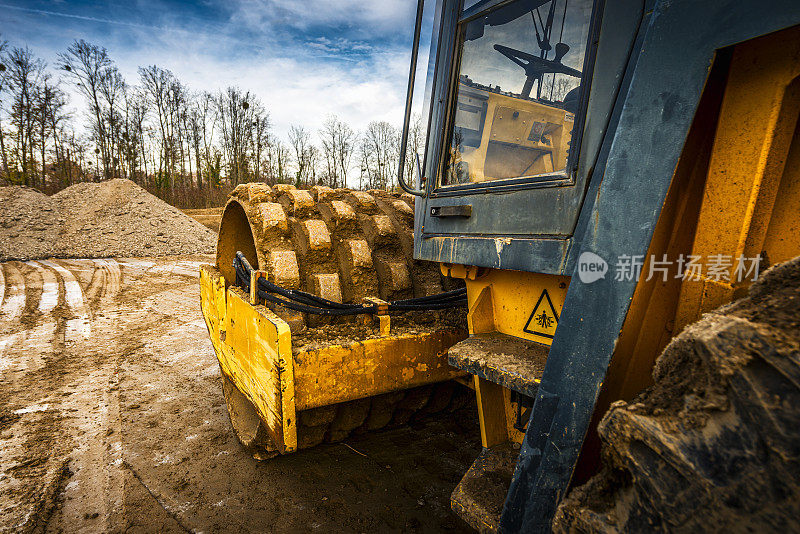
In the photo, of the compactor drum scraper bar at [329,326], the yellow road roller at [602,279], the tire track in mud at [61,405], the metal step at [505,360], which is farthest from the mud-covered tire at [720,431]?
the tire track in mud at [61,405]

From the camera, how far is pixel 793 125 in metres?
0.84

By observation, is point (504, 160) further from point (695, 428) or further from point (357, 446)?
point (357, 446)

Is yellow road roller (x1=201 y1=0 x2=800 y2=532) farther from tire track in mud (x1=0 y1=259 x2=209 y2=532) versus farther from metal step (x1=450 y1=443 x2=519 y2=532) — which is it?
tire track in mud (x1=0 y1=259 x2=209 y2=532)

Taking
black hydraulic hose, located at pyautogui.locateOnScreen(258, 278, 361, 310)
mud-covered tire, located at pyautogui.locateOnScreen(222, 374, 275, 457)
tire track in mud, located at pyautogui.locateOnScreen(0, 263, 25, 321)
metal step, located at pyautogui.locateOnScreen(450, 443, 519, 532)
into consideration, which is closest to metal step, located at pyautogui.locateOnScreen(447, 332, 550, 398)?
metal step, located at pyautogui.locateOnScreen(450, 443, 519, 532)

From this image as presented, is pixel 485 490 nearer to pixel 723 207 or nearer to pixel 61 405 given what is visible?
pixel 723 207

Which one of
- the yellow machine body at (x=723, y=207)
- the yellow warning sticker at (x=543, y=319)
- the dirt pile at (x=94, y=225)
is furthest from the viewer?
the dirt pile at (x=94, y=225)

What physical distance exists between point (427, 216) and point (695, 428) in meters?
1.22

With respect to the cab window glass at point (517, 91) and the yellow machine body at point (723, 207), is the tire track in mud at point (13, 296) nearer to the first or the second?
the cab window glass at point (517, 91)

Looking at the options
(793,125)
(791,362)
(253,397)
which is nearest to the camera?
(791,362)

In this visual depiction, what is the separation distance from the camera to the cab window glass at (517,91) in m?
1.27

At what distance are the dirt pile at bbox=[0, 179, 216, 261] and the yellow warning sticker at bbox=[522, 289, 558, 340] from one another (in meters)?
13.5

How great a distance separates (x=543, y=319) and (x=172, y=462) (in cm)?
247

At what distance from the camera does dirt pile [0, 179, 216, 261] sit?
1181cm

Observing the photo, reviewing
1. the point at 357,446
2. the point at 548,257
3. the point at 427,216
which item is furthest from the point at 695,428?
the point at 357,446
